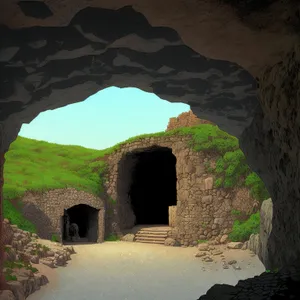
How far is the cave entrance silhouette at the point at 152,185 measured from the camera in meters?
20.0

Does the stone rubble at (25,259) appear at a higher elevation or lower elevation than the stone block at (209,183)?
lower

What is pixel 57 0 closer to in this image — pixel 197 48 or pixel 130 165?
pixel 197 48

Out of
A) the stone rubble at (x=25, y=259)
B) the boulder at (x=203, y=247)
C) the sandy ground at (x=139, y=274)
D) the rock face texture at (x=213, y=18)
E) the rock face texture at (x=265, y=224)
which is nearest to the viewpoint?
the rock face texture at (x=213, y=18)

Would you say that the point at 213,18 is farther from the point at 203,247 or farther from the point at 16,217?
the point at 16,217

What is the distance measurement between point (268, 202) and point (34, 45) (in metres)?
6.41

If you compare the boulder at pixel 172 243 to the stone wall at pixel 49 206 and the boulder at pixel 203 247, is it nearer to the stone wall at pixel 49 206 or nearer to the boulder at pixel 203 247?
the boulder at pixel 203 247

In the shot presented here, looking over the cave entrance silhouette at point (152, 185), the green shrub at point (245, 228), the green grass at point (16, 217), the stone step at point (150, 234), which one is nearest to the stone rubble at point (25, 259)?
the green grass at point (16, 217)

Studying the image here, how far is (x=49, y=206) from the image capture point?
14320 mm

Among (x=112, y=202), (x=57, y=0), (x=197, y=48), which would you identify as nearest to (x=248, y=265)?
(x=112, y=202)

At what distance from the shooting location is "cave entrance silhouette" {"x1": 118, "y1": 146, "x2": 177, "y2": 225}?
65.8ft

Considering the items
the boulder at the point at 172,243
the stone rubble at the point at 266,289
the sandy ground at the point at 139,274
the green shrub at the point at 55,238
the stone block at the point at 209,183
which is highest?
the stone block at the point at 209,183

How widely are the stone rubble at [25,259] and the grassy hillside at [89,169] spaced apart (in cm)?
239

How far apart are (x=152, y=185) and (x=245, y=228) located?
9885 millimetres

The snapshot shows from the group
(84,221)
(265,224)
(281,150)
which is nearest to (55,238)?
(84,221)
